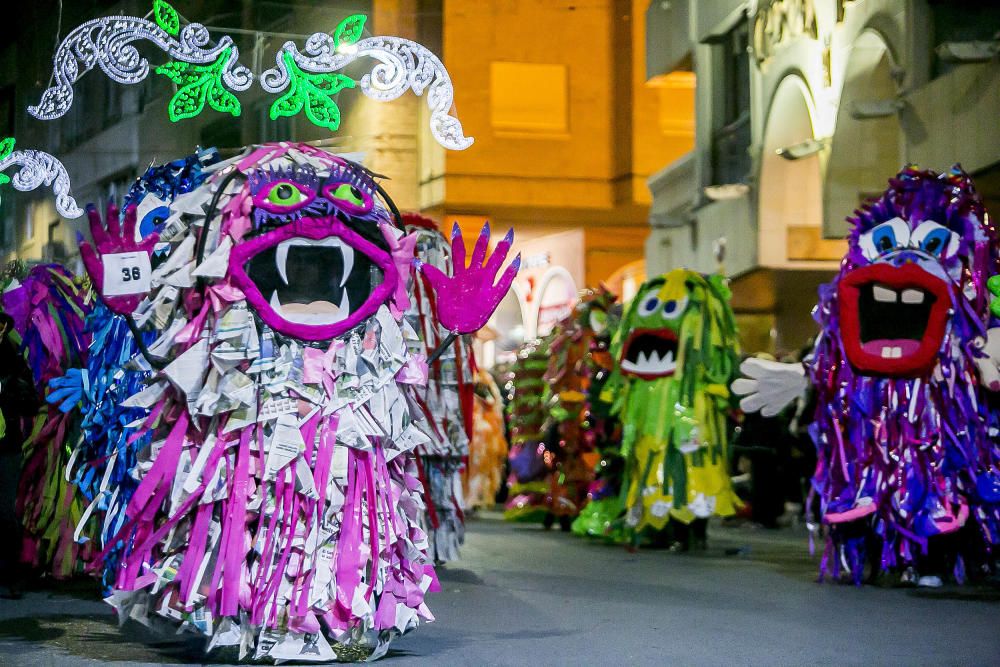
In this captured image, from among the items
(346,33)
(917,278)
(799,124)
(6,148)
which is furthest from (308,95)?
(799,124)

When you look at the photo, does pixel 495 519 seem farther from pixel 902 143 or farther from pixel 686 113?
pixel 686 113

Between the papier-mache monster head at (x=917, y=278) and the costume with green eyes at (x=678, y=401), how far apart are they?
222 cm

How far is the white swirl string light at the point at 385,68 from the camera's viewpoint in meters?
7.61

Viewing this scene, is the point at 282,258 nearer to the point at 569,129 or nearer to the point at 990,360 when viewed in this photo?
the point at 990,360

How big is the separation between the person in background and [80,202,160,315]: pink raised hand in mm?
2160

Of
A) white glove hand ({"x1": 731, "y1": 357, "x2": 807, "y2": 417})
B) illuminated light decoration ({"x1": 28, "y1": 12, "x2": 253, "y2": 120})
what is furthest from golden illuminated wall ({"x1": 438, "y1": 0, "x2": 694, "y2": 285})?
illuminated light decoration ({"x1": 28, "y1": 12, "x2": 253, "y2": 120})

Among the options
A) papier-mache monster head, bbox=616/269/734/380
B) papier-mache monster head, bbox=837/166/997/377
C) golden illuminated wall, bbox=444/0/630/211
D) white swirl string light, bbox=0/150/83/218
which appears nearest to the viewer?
white swirl string light, bbox=0/150/83/218

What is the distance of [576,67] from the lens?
2364cm

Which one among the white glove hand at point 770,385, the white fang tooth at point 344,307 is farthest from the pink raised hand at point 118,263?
the white glove hand at point 770,385

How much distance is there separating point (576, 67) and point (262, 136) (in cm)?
1412

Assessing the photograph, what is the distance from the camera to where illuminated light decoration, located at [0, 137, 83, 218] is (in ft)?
26.5

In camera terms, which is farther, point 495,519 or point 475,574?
point 495,519

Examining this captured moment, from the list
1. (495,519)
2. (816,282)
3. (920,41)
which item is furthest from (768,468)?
(816,282)

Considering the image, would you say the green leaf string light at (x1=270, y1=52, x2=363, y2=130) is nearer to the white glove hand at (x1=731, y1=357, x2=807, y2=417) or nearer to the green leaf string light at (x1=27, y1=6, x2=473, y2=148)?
the green leaf string light at (x1=27, y1=6, x2=473, y2=148)
